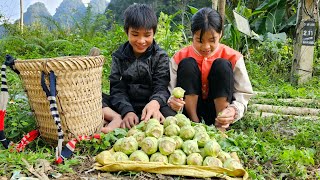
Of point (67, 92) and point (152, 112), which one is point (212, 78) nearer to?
point (152, 112)

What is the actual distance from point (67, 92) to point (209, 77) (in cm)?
123

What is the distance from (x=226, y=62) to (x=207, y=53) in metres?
0.18

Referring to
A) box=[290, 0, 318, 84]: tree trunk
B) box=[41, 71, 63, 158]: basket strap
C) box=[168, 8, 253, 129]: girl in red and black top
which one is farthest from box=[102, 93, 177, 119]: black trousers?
box=[290, 0, 318, 84]: tree trunk

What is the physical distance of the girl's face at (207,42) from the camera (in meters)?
2.87

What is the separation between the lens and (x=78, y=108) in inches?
94.7

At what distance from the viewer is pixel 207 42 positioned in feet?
9.53

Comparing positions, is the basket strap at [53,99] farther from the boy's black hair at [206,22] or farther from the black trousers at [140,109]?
the boy's black hair at [206,22]

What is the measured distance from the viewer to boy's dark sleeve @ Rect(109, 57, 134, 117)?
3.02 m

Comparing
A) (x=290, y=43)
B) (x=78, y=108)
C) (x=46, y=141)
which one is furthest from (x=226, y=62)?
(x=290, y=43)

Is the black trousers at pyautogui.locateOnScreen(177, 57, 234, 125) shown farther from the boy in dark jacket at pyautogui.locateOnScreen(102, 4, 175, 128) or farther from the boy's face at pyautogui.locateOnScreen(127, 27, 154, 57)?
the boy's face at pyautogui.locateOnScreen(127, 27, 154, 57)

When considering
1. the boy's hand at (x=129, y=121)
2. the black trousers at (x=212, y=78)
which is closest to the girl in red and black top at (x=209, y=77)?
the black trousers at (x=212, y=78)

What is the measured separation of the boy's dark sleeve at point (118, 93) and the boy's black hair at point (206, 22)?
30.9 inches

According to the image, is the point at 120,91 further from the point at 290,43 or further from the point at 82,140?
the point at 290,43

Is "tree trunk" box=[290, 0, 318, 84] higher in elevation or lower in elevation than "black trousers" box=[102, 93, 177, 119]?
higher
